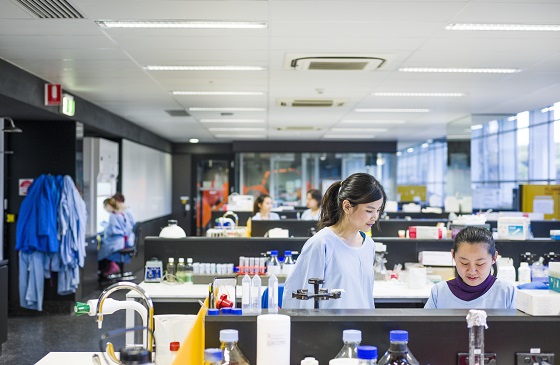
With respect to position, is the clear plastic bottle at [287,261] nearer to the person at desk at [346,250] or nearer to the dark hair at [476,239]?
the person at desk at [346,250]

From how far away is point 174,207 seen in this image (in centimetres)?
1888

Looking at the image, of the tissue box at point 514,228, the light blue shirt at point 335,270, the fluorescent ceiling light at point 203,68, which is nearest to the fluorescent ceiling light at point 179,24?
the fluorescent ceiling light at point 203,68

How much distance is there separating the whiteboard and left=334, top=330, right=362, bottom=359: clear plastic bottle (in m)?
10.4

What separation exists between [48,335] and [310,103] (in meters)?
4.58

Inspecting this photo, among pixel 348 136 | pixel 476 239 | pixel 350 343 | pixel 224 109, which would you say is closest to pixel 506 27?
pixel 476 239

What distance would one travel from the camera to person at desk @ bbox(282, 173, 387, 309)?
3.36m

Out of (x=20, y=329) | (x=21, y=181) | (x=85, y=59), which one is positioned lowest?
(x=20, y=329)

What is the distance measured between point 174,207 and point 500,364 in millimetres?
16927

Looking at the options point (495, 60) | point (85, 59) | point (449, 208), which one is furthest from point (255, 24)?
point (449, 208)

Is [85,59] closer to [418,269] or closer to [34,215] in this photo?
[34,215]

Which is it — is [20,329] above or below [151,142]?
below

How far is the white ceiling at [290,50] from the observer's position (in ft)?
15.4

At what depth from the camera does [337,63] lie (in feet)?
21.4

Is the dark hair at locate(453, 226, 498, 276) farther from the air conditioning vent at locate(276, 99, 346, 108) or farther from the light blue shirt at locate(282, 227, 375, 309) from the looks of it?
the air conditioning vent at locate(276, 99, 346, 108)
